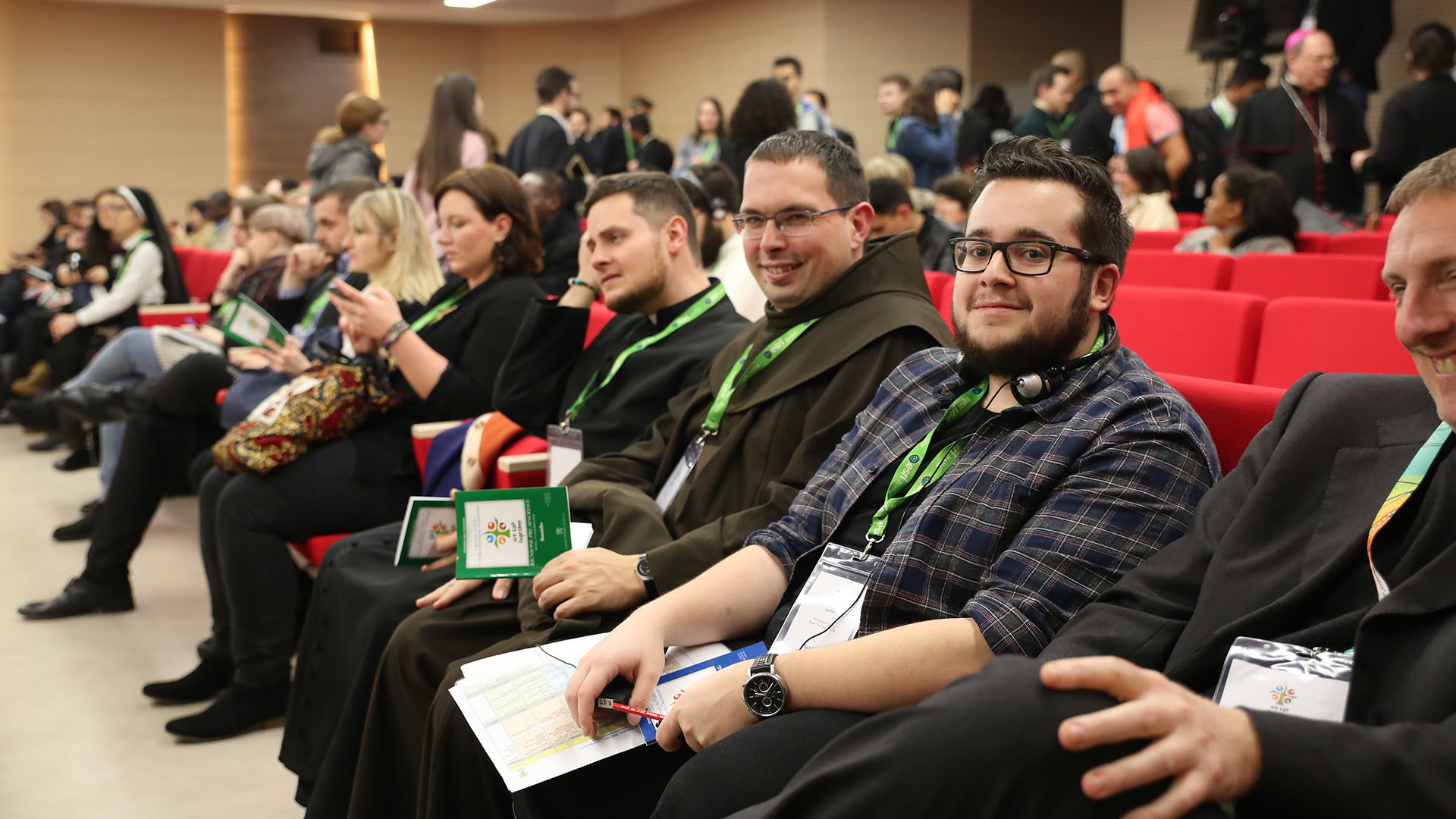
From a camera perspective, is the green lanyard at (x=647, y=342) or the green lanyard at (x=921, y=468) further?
the green lanyard at (x=647, y=342)

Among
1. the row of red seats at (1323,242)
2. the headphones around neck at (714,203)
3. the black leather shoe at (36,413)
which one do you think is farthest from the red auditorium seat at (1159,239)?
the black leather shoe at (36,413)

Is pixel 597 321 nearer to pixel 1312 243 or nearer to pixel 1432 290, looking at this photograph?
pixel 1432 290

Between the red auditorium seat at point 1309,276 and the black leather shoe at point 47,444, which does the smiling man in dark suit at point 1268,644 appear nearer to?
the red auditorium seat at point 1309,276

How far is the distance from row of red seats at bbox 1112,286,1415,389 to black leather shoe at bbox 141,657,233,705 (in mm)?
2709

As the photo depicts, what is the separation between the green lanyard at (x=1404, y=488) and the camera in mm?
1303

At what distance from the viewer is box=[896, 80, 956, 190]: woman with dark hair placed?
24.1 feet

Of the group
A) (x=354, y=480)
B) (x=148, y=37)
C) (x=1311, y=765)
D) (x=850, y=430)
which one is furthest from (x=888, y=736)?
(x=148, y=37)

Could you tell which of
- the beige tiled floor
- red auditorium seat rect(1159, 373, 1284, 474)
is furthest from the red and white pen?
the beige tiled floor

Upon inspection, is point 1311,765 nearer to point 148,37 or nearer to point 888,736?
point 888,736

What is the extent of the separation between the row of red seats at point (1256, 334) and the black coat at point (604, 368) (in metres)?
1.00

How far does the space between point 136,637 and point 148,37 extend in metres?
12.3

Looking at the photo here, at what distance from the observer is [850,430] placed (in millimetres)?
2074

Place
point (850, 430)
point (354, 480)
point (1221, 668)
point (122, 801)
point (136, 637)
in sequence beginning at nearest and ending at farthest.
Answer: point (1221, 668) → point (850, 430) → point (122, 801) → point (354, 480) → point (136, 637)

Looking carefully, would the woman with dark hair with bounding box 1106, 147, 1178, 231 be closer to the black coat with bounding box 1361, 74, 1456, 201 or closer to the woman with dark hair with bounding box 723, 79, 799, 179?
the black coat with bounding box 1361, 74, 1456, 201
